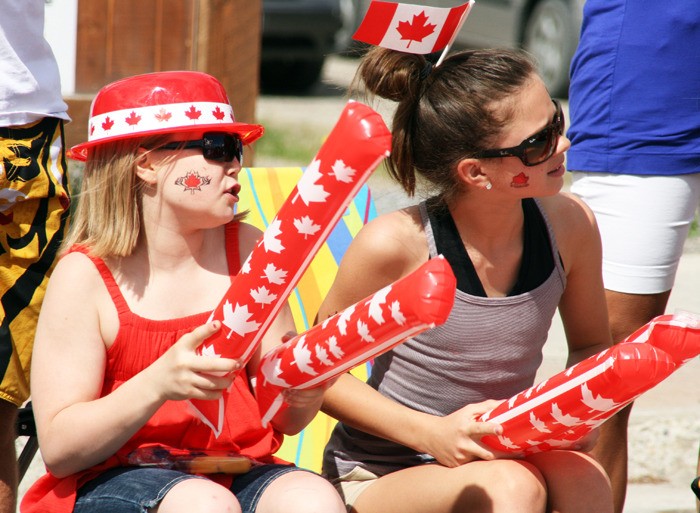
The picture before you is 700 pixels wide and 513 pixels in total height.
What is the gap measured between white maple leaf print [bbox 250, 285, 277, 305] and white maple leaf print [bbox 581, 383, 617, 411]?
61 centimetres

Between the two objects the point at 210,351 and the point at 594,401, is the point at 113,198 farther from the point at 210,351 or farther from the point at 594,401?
the point at 594,401

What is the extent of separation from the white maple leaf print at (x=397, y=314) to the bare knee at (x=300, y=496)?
1.47 ft

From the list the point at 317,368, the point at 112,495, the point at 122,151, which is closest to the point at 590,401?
the point at 317,368

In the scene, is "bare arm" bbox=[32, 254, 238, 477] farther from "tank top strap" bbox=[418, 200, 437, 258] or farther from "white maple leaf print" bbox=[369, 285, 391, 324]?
"tank top strap" bbox=[418, 200, 437, 258]

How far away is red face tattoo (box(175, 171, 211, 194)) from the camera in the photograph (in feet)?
7.80

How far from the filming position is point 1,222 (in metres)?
2.70

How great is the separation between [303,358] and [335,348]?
10cm

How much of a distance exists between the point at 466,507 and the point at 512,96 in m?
0.90

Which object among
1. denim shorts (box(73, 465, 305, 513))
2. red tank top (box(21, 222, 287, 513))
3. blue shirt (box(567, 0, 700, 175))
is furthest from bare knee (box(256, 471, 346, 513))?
blue shirt (box(567, 0, 700, 175))

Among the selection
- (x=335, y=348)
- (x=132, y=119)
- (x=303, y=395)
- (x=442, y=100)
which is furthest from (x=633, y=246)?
(x=132, y=119)

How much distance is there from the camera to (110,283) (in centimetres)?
237

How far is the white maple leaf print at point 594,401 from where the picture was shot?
213 centimetres

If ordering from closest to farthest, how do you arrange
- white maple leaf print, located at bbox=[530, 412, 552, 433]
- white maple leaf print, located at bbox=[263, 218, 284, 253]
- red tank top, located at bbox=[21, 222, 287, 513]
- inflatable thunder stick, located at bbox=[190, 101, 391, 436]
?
inflatable thunder stick, located at bbox=[190, 101, 391, 436] < white maple leaf print, located at bbox=[263, 218, 284, 253] < white maple leaf print, located at bbox=[530, 412, 552, 433] < red tank top, located at bbox=[21, 222, 287, 513]

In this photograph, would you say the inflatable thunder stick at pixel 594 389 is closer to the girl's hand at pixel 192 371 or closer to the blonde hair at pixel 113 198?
the girl's hand at pixel 192 371
